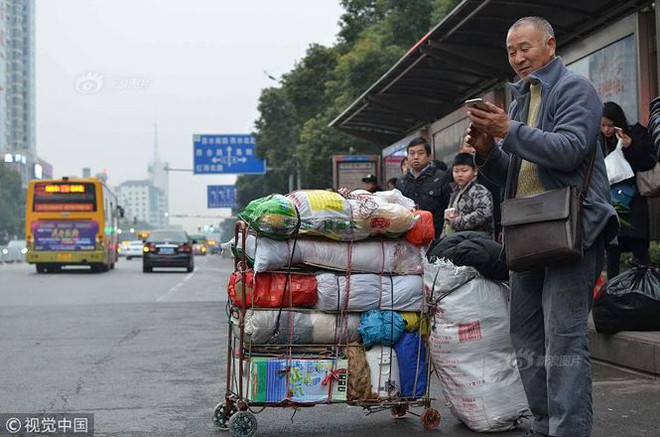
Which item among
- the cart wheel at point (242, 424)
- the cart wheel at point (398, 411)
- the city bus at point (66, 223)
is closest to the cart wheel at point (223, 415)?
the cart wheel at point (242, 424)

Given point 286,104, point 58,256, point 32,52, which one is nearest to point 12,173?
point 286,104

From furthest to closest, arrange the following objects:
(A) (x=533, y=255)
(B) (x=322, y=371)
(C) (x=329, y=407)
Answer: (C) (x=329, y=407) → (B) (x=322, y=371) → (A) (x=533, y=255)

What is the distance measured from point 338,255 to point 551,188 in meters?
1.39

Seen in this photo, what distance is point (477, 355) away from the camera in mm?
4805

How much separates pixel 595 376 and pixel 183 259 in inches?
952

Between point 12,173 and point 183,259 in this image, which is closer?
point 183,259

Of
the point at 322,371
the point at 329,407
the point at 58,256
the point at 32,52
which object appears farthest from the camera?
the point at 32,52

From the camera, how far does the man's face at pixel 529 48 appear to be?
3.90 m

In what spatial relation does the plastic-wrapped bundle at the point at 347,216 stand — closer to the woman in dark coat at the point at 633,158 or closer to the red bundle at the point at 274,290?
the red bundle at the point at 274,290

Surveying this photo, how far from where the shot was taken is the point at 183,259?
1173 inches

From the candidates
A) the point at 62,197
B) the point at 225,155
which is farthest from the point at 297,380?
the point at 225,155

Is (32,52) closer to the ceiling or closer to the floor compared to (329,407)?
closer to the ceiling

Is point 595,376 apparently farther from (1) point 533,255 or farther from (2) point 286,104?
(2) point 286,104

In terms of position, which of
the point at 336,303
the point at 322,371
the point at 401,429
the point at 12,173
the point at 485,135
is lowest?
the point at 401,429
